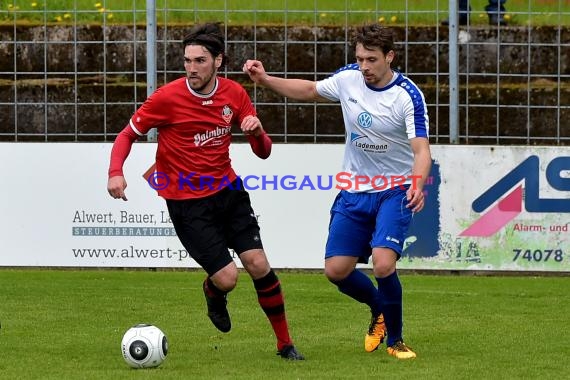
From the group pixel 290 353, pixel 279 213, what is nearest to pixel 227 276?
pixel 290 353

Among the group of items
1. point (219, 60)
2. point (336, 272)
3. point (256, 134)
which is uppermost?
point (219, 60)

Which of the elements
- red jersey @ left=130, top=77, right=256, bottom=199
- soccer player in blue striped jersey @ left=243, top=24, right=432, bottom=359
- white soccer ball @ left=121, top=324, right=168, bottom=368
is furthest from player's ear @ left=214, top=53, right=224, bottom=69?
white soccer ball @ left=121, top=324, right=168, bottom=368

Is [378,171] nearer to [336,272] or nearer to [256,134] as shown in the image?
[336,272]

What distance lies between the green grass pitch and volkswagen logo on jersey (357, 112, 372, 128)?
1.50 meters

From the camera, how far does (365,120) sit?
8.78 meters

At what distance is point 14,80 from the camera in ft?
48.2

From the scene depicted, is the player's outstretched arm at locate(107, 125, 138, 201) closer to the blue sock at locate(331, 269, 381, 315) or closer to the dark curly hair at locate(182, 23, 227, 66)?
the dark curly hair at locate(182, 23, 227, 66)

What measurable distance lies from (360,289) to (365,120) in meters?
1.19

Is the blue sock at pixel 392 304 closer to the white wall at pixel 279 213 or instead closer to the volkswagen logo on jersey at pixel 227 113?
the volkswagen logo on jersey at pixel 227 113

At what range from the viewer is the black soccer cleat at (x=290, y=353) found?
853cm

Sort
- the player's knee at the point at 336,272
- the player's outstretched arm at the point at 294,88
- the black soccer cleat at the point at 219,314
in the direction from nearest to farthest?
the player's knee at the point at 336,272 < the black soccer cleat at the point at 219,314 < the player's outstretched arm at the point at 294,88

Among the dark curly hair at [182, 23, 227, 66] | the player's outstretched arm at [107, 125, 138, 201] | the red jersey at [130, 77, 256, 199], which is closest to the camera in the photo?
the player's outstretched arm at [107, 125, 138, 201]

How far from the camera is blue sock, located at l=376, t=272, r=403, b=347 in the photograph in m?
8.66

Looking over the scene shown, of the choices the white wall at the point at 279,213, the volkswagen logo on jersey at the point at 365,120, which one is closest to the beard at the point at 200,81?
the volkswagen logo on jersey at the point at 365,120
